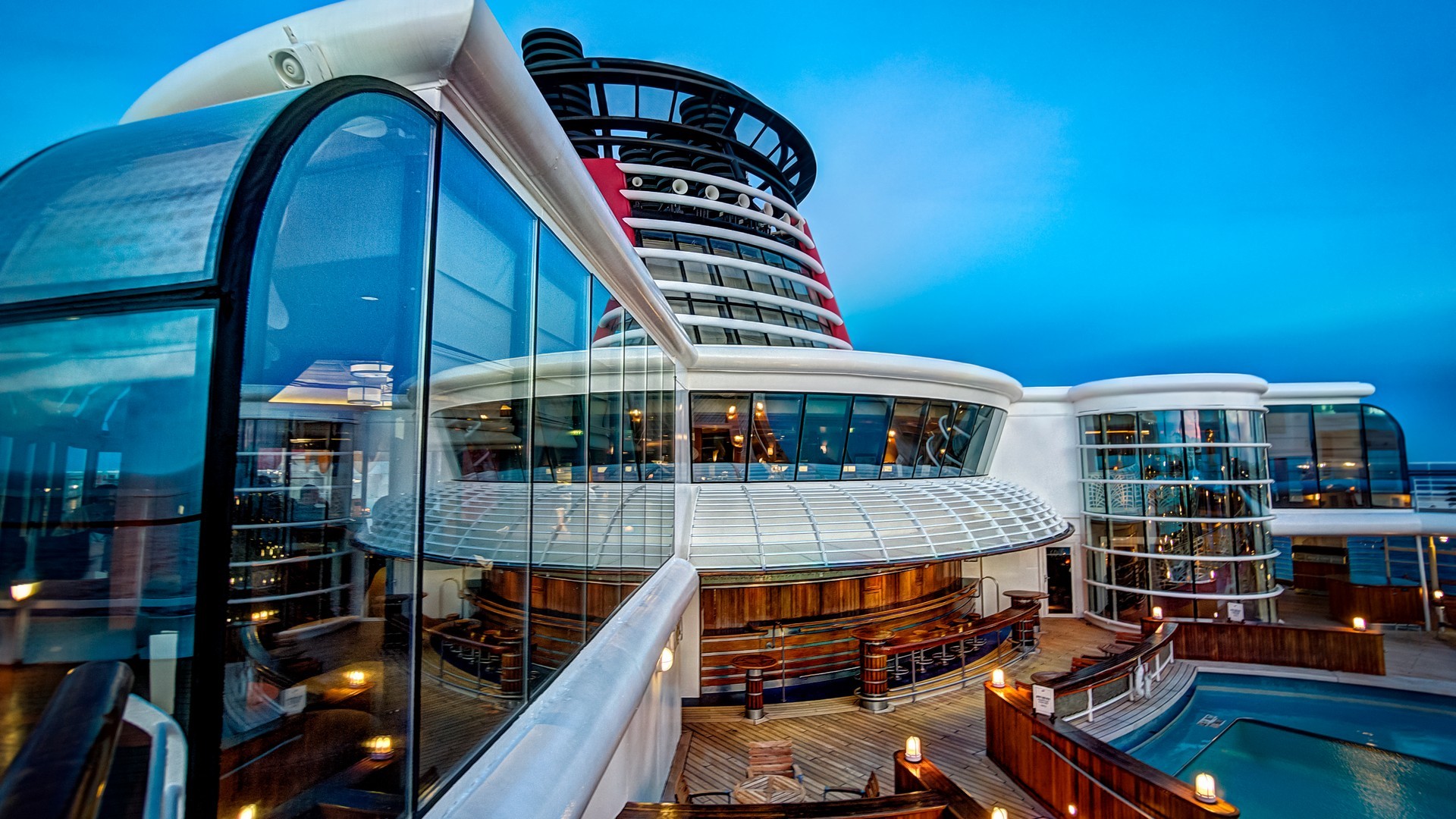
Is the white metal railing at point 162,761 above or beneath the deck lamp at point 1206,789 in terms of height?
above

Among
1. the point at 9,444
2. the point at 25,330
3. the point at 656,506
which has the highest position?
the point at 25,330

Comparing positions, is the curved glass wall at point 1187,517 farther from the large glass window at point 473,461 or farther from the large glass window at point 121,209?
the large glass window at point 121,209

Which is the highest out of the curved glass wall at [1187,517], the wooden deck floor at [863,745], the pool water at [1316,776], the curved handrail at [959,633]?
the curved glass wall at [1187,517]

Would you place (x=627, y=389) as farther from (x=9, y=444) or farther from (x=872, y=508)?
(x=872, y=508)

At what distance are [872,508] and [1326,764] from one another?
8.69 metres

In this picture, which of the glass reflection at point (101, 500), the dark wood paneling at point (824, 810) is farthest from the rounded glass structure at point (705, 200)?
the glass reflection at point (101, 500)

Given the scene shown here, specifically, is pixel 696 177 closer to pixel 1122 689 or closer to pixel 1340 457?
pixel 1122 689

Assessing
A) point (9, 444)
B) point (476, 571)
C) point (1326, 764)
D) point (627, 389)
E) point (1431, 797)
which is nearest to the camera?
point (9, 444)

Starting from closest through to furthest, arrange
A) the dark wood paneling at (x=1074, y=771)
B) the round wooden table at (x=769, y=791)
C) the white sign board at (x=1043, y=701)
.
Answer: the dark wood paneling at (x=1074, y=771) → the round wooden table at (x=769, y=791) → the white sign board at (x=1043, y=701)

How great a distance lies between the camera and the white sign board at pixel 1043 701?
8.69 meters

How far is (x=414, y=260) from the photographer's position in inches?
75.0

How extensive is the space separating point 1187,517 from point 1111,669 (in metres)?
8.28

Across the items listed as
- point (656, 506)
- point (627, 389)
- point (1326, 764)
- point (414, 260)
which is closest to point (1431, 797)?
point (1326, 764)

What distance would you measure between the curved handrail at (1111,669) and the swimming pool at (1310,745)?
105 cm
